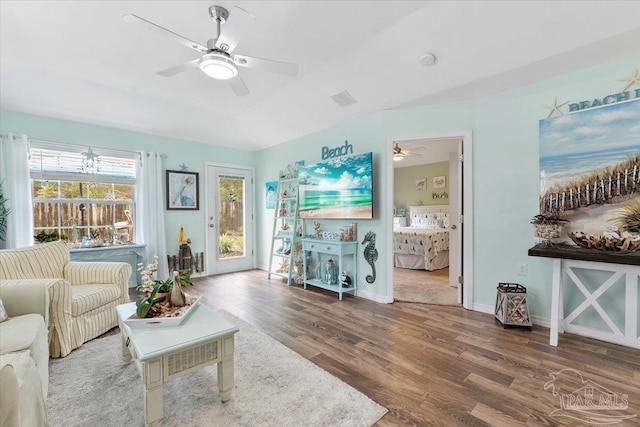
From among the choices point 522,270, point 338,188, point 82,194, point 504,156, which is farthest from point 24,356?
Result: point 504,156

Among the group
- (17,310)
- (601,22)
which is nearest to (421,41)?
(601,22)

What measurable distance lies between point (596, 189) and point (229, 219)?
525 centimetres

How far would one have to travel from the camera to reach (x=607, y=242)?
2.34 metres

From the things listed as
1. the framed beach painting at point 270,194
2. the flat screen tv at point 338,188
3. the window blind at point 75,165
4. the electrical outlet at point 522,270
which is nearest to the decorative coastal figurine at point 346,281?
the flat screen tv at point 338,188

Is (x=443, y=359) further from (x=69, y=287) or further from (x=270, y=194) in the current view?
(x=270, y=194)

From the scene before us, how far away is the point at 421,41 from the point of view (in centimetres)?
260

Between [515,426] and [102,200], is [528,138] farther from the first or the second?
[102,200]

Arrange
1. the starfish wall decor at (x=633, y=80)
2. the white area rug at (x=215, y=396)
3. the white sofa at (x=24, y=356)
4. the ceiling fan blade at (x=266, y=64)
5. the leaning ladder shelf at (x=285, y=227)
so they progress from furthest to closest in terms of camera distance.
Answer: the leaning ladder shelf at (x=285, y=227) → the starfish wall decor at (x=633, y=80) → the ceiling fan blade at (x=266, y=64) → the white area rug at (x=215, y=396) → the white sofa at (x=24, y=356)

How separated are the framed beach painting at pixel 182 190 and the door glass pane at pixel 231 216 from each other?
471 mm

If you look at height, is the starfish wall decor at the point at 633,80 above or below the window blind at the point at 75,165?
above

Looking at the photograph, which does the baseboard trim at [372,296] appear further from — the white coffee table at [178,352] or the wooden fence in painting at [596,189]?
the white coffee table at [178,352]

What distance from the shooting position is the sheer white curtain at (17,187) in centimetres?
344

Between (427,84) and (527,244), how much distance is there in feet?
6.56

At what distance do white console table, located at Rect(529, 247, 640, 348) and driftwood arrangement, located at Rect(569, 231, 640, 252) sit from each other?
137mm
